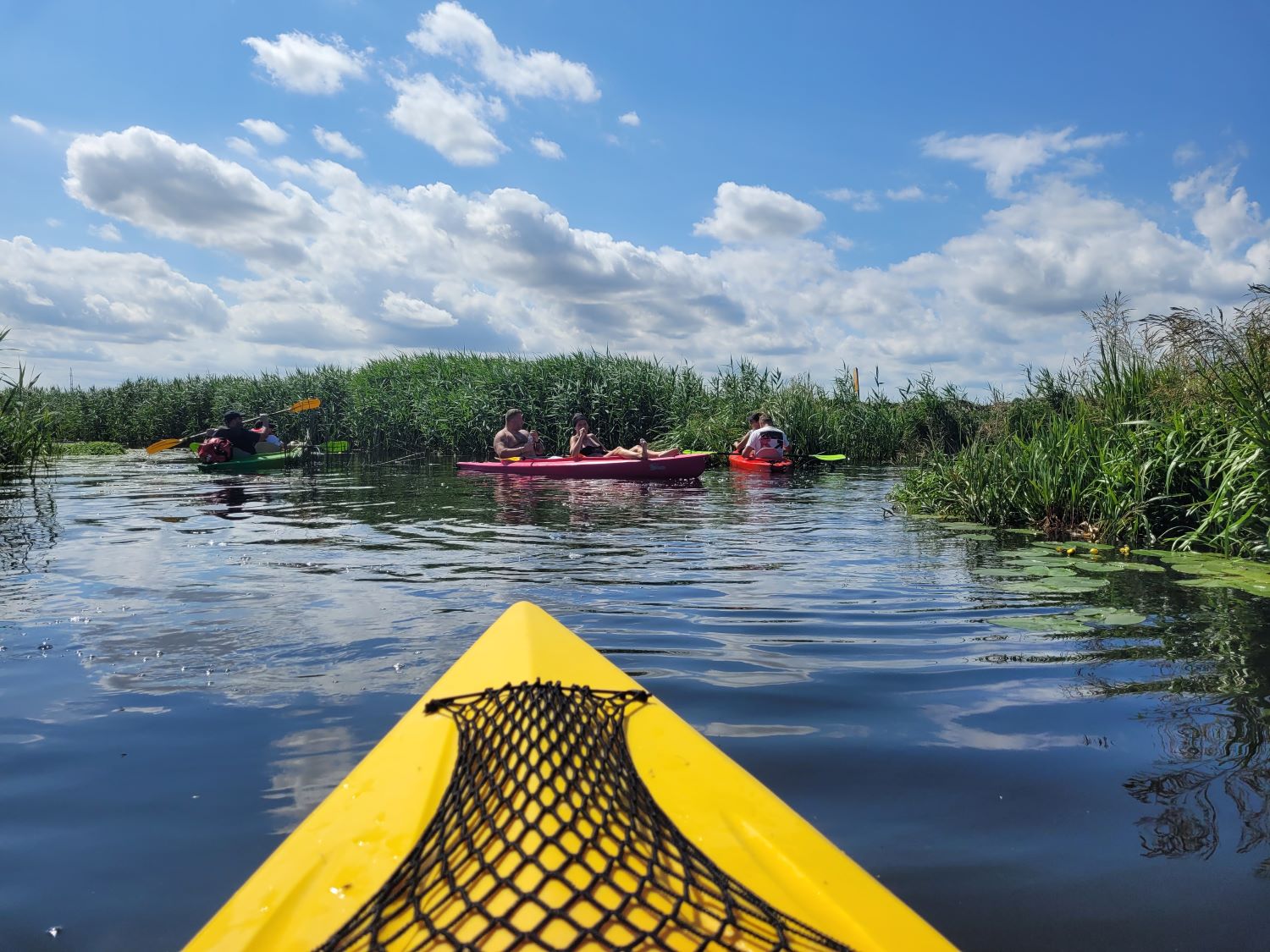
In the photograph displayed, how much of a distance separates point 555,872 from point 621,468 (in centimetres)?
1117

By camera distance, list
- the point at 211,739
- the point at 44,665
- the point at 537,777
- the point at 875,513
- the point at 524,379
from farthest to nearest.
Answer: the point at 524,379 < the point at 875,513 < the point at 44,665 < the point at 211,739 < the point at 537,777

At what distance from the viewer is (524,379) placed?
1997 centimetres

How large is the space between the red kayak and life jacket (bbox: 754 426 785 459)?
10 centimetres

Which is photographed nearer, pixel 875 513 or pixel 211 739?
pixel 211 739

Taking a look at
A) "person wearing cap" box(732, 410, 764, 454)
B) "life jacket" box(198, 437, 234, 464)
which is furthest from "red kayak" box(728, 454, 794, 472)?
"life jacket" box(198, 437, 234, 464)

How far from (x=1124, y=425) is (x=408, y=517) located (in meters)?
6.43

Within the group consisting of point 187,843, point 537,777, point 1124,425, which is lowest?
point 187,843

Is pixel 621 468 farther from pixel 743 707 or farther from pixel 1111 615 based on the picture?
pixel 743 707

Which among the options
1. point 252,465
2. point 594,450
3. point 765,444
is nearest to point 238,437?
point 252,465

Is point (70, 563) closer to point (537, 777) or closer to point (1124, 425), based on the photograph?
point (537, 777)

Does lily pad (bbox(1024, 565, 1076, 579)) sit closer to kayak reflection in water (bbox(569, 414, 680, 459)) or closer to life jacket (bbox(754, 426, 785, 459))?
kayak reflection in water (bbox(569, 414, 680, 459))

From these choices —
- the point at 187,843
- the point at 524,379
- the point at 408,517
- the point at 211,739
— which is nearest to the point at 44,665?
the point at 211,739

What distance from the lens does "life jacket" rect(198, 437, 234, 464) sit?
46.8 feet

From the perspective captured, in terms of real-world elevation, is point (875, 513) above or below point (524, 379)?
below
